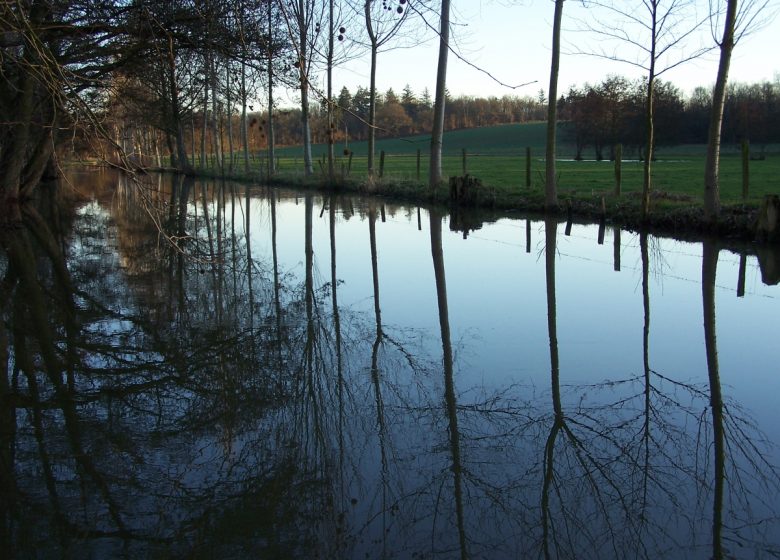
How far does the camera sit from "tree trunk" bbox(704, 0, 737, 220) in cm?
1326

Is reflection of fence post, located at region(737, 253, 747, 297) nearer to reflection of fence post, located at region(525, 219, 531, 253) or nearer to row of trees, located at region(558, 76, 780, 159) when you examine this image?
reflection of fence post, located at region(525, 219, 531, 253)

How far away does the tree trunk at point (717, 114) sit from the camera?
43.5 ft

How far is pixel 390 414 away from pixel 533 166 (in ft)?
134

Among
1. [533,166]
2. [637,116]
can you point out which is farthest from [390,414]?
[637,116]

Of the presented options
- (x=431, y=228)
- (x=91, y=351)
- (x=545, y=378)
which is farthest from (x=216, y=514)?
(x=431, y=228)

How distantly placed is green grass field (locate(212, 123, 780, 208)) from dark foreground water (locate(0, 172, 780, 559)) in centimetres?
200

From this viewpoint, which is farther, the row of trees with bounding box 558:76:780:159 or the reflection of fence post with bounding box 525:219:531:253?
the row of trees with bounding box 558:76:780:159

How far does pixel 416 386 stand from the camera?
225 inches

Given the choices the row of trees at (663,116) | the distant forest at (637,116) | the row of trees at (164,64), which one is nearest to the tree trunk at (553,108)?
the row of trees at (164,64)

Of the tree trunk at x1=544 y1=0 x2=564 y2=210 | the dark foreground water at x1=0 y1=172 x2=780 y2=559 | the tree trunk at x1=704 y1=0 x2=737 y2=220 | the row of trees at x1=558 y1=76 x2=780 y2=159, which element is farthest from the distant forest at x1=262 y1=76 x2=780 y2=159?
the dark foreground water at x1=0 y1=172 x2=780 y2=559

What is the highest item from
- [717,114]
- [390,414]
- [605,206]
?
[717,114]

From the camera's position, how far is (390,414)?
510cm

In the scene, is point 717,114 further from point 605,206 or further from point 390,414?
point 390,414

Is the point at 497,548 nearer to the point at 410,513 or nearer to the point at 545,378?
the point at 410,513
